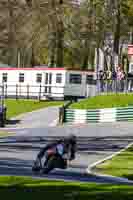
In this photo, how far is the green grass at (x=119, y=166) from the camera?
2077 cm

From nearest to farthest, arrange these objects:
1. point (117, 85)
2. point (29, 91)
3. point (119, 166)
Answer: point (119, 166), point (117, 85), point (29, 91)

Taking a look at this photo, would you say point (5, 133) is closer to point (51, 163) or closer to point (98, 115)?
point (98, 115)

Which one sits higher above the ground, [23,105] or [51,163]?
[51,163]

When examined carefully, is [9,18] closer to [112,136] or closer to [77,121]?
[77,121]

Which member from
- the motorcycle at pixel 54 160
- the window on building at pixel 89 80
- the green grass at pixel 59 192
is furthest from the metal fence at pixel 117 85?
the green grass at pixel 59 192

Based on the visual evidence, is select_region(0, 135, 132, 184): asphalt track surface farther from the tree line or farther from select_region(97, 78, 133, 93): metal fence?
the tree line

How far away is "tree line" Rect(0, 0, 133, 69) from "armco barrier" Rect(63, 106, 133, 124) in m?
12.8

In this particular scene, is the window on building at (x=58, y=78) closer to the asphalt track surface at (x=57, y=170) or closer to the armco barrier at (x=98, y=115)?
the armco barrier at (x=98, y=115)

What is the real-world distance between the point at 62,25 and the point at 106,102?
60.8 feet

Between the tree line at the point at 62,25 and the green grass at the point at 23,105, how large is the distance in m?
6.30

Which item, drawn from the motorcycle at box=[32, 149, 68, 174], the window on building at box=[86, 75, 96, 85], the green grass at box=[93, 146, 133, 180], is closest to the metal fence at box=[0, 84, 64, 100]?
the window on building at box=[86, 75, 96, 85]

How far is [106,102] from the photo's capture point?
41438mm

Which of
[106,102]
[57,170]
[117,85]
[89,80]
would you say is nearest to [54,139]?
[106,102]

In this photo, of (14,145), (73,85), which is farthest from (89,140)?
(73,85)
